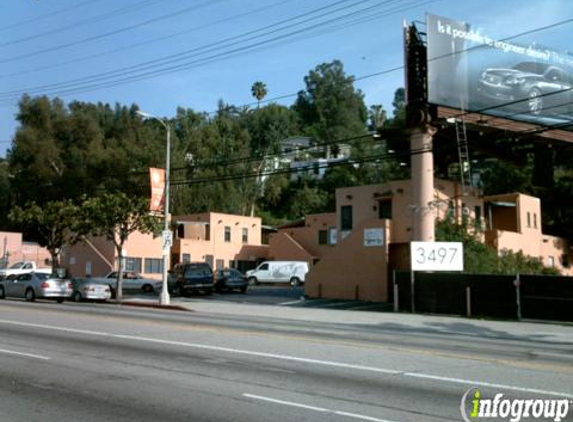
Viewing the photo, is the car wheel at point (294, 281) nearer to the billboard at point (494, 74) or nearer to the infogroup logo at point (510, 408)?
the billboard at point (494, 74)

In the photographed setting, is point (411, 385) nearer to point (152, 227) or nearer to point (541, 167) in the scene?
point (152, 227)

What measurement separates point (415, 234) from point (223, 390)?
998 inches

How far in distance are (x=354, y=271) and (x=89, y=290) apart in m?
13.9

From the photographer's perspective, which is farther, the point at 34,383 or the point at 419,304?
the point at 419,304

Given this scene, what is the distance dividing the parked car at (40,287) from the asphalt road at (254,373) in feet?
47.6

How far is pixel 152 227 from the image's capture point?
119 feet

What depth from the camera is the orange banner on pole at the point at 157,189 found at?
32.3 m

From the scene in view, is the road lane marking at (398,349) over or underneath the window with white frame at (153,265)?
underneath

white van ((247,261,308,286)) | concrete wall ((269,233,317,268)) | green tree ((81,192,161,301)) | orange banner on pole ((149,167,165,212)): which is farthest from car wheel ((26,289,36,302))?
concrete wall ((269,233,317,268))

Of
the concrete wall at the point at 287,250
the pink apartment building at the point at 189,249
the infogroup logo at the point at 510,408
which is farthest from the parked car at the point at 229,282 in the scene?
the infogroup logo at the point at 510,408

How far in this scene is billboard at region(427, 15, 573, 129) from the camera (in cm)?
3553

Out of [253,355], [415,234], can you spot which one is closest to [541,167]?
[415,234]

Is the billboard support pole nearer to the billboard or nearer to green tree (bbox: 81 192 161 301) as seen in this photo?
the billboard

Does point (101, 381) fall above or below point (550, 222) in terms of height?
below
